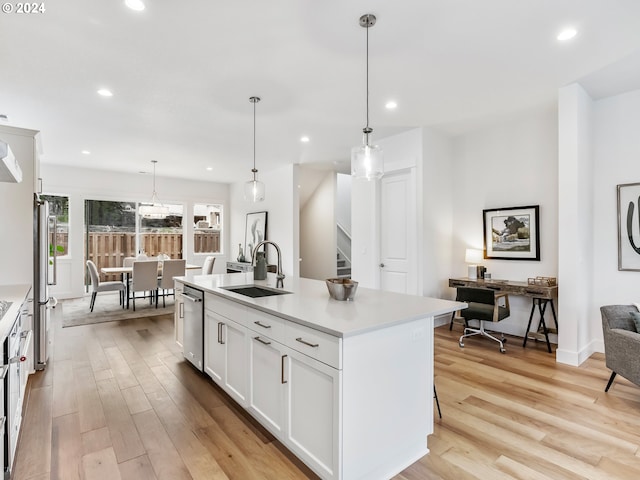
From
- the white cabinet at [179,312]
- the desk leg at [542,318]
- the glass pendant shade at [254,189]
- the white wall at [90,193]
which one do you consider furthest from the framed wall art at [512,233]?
the white wall at [90,193]

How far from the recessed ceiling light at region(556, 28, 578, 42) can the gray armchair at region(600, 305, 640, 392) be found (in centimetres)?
219

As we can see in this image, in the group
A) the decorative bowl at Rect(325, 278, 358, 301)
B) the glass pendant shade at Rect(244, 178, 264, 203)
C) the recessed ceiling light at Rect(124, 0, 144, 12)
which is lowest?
the decorative bowl at Rect(325, 278, 358, 301)

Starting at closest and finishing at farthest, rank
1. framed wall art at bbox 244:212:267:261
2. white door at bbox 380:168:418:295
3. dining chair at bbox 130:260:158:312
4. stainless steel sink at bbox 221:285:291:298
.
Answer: stainless steel sink at bbox 221:285:291:298, white door at bbox 380:168:418:295, dining chair at bbox 130:260:158:312, framed wall art at bbox 244:212:267:261

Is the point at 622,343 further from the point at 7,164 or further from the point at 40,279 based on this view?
the point at 40,279

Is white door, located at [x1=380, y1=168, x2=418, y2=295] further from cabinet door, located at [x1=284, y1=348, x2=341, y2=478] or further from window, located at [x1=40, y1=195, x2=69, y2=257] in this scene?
window, located at [x1=40, y1=195, x2=69, y2=257]

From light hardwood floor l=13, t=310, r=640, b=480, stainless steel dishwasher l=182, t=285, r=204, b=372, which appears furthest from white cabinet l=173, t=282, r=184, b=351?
light hardwood floor l=13, t=310, r=640, b=480

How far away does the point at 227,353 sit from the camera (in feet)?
8.50

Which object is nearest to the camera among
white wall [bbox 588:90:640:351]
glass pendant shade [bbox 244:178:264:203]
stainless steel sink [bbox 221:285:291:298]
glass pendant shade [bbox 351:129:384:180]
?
glass pendant shade [bbox 351:129:384:180]

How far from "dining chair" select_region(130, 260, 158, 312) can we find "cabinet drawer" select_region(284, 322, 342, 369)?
4.84 m

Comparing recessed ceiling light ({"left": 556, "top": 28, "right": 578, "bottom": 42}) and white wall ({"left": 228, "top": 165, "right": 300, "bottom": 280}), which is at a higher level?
recessed ceiling light ({"left": 556, "top": 28, "right": 578, "bottom": 42})

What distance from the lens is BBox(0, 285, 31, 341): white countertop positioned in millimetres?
1689

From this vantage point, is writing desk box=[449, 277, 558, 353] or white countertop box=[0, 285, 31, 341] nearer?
white countertop box=[0, 285, 31, 341]

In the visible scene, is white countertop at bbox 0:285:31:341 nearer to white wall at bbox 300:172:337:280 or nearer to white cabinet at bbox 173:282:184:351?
white cabinet at bbox 173:282:184:351

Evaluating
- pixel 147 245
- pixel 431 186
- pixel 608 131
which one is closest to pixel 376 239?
pixel 431 186
